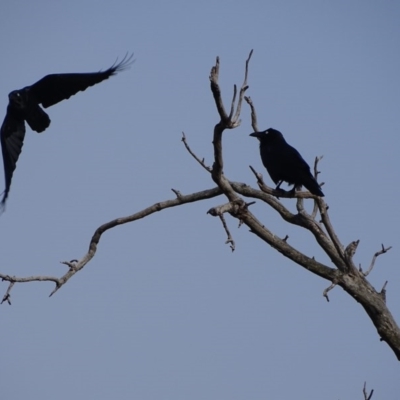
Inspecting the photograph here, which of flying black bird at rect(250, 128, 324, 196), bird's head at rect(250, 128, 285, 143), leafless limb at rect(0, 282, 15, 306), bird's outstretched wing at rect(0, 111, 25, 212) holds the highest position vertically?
bird's outstretched wing at rect(0, 111, 25, 212)

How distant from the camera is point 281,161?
379 inches

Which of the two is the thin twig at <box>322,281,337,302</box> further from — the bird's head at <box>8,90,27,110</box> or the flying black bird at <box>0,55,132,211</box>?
the bird's head at <box>8,90,27,110</box>

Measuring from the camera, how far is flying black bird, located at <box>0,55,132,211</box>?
10844 millimetres

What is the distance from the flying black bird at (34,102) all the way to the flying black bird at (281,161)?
238 centimetres

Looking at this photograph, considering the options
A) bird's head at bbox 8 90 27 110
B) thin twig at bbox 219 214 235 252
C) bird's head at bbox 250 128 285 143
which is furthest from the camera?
bird's head at bbox 8 90 27 110

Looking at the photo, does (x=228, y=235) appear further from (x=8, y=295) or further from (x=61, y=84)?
(x=61, y=84)

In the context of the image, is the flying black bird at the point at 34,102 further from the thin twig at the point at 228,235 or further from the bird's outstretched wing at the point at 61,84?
the thin twig at the point at 228,235

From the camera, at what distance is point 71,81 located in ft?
37.9

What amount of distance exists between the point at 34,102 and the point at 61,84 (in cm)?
46

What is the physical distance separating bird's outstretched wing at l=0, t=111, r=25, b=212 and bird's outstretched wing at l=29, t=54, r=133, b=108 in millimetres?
470

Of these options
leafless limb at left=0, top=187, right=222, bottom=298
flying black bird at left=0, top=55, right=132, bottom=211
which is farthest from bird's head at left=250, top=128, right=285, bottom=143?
flying black bird at left=0, top=55, right=132, bottom=211

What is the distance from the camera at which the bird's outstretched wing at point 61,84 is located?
37.3ft

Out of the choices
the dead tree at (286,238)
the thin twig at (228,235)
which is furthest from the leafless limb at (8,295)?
the thin twig at (228,235)

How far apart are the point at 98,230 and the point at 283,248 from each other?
5.92 feet
